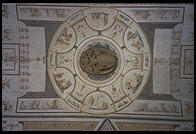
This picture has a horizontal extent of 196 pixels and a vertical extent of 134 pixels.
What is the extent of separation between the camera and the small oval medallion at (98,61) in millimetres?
7070

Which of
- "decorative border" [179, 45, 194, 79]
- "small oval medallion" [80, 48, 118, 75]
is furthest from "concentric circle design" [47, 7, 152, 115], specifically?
"decorative border" [179, 45, 194, 79]

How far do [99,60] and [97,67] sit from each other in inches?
9.0

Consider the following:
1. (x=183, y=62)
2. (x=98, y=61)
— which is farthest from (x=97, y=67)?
(x=183, y=62)

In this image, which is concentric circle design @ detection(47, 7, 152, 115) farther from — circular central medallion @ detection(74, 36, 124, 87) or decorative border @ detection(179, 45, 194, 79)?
decorative border @ detection(179, 45, 194, 79)

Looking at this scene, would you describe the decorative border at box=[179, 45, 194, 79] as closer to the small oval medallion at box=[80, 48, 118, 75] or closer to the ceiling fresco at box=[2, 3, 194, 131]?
the ceiling fresco at box=[2, 3, 194, 131]

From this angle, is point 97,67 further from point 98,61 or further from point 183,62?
point 183,62

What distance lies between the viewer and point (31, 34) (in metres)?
7.09

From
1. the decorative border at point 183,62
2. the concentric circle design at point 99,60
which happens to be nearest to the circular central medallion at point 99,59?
the concentric circle design at point 99,60

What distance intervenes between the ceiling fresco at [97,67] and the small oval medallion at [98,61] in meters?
0.03

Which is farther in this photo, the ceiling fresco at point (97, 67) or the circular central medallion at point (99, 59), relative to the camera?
the circular central medallion at point (99, 59)

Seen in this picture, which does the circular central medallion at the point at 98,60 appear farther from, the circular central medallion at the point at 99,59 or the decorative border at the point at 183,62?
the decorative border at the point at 183,62

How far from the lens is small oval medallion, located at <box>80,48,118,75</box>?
707 centimetres

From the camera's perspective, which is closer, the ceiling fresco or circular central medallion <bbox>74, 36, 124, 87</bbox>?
the ceiling fresco

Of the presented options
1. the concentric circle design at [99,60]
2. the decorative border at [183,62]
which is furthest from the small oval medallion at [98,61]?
the decorative border at [183,62]
